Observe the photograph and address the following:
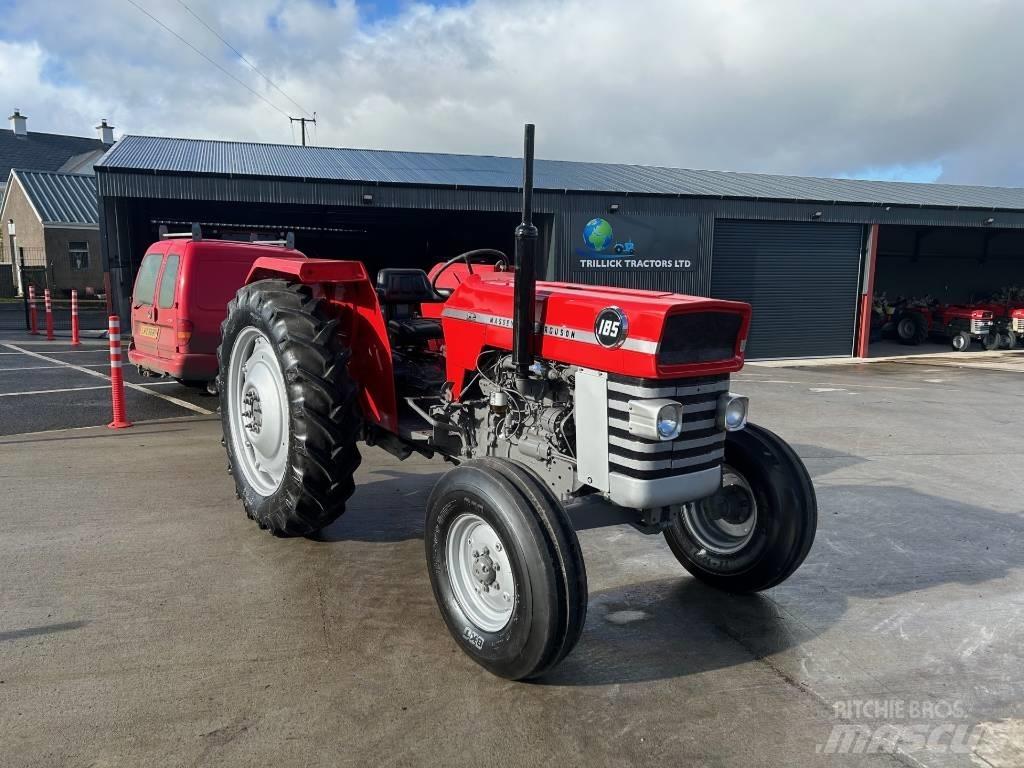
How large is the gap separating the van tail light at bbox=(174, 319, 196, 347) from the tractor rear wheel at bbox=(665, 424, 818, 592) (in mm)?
5653

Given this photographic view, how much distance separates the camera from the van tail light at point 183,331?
7.73m

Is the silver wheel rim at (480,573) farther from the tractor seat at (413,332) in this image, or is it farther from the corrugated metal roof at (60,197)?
the corrugated metal roof at (60,197)

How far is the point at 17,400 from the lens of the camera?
851cm

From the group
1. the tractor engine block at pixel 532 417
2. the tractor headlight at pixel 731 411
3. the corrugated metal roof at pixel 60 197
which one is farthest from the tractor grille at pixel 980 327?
the corrugated metal roof at pixel 60 197

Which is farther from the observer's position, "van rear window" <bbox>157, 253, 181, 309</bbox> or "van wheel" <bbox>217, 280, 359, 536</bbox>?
"van rear window" <bbox>157, 253, 181, 309</bbox>

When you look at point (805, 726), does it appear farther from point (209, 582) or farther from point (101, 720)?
point (209, 582)

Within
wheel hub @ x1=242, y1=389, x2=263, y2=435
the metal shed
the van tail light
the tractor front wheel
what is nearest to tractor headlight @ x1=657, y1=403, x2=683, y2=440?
wheel hub @ x1=242, y1=389, x2=263, y2=435

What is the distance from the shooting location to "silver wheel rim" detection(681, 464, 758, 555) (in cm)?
378

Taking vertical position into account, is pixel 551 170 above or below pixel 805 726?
above

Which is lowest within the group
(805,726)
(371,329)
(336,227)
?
(805,726)

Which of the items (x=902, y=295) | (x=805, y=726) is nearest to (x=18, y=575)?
(x=805, y=726)

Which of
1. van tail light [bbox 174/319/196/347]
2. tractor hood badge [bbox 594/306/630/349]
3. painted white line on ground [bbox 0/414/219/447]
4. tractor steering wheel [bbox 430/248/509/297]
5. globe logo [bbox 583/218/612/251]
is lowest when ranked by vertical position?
painted white line on ground [bbox 0/414/219/447]

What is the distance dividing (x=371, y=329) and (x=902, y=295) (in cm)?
2372

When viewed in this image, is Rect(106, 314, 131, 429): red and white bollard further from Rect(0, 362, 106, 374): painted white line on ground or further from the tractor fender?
Rect(0, 362, 106, 374): painted white line on ground
